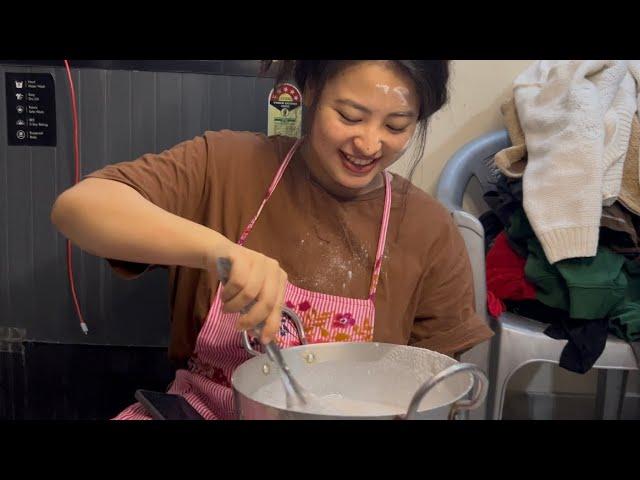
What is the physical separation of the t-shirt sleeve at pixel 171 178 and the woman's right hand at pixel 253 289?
17cm

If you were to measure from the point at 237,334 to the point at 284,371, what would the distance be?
11 cm

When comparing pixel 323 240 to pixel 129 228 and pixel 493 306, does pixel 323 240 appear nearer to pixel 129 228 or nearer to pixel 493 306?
pixel 129 228

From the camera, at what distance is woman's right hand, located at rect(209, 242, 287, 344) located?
49 centimetres

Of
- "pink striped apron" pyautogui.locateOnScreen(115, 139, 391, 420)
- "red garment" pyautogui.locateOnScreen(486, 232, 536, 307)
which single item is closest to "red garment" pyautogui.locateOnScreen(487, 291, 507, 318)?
"red garment" pyautogui.locateOnScreen(486, 232, 536, 307)

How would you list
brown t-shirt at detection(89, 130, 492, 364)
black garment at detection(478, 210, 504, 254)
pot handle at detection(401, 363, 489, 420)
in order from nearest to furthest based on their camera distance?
pot handle at detection(401, 363, 489, 420)
brown t-shirt at detection(89, 130, 492, 364)
black garment at detection(478, 210, 504, 254)

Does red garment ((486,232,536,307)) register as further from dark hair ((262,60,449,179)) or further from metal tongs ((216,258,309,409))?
metal tongs ((216,258,309,409))

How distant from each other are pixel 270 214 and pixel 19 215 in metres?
0.56

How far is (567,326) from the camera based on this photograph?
0.99 metres

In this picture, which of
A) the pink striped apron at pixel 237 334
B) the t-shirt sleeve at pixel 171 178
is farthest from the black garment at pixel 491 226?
the t-shirt sleeve at pixel 171 178

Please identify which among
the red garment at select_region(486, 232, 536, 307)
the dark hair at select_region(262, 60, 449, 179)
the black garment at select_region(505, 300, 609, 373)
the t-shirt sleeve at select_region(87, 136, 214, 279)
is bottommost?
the black garment at select_region(505, 300, 609, 373)

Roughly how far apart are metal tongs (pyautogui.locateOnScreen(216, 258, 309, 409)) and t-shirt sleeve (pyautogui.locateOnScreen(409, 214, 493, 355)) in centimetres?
20

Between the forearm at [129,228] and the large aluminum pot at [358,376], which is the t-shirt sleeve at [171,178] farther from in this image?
the large aluminum pot at [358,376]

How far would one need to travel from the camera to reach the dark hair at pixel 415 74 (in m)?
0.67
